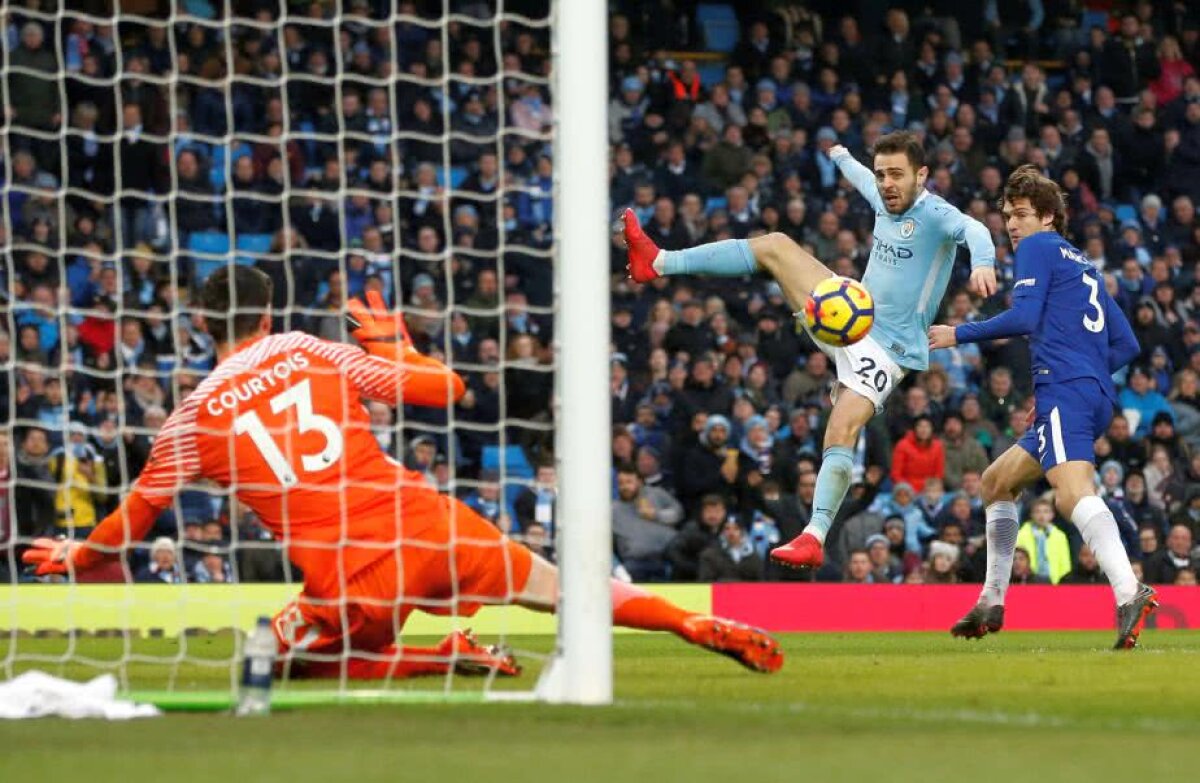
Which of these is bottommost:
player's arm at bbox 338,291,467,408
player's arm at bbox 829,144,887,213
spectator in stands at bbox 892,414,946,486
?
spectator in stands at bbox 892,414,946,486

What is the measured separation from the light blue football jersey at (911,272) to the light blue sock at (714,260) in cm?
76

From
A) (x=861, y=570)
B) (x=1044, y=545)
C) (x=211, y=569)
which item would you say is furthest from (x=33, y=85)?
(x=1044, y=545)

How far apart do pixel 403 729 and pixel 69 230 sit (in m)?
9.16

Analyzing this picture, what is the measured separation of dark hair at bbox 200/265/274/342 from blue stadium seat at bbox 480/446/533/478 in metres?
7.40

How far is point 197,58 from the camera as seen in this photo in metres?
15.9

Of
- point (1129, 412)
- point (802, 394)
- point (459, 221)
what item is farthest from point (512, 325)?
point (1129, 412)

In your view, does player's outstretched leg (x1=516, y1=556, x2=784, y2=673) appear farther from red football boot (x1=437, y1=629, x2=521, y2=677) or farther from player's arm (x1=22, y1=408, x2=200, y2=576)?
player's arm (x1=22, y1=408, x2=200, y2=576)

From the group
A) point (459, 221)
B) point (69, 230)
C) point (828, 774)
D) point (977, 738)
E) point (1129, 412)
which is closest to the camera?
point (828, 774)

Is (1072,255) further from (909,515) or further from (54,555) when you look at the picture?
(909,515)

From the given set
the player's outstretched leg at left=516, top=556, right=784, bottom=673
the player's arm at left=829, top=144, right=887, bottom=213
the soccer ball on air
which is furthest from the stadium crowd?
the player's outstretched leg at left=516, top=556, right=784, bottom=673

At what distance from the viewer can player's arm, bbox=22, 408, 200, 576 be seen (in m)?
7.21

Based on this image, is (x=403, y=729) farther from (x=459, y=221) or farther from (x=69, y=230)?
(x=459, y=221)

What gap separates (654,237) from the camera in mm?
17531

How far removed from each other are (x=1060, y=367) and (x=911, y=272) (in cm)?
98
